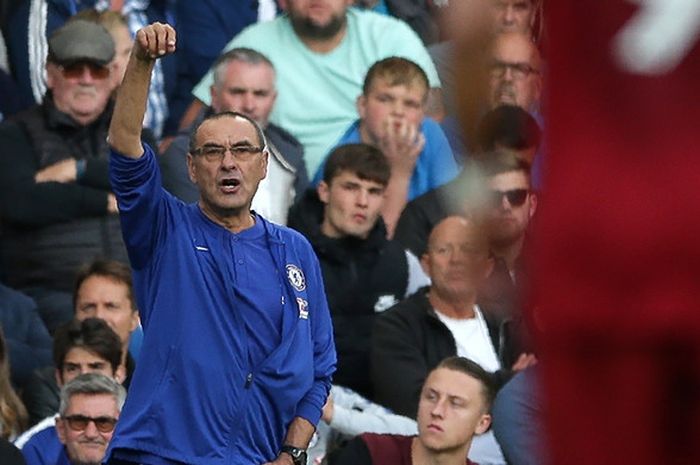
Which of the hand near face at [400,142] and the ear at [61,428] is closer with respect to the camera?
the ear at [61,428]

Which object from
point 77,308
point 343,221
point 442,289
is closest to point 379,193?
point 343,221

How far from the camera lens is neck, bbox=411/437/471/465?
26.2 ft

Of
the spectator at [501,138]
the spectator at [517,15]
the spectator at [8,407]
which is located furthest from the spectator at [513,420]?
the spectator at [517,15]

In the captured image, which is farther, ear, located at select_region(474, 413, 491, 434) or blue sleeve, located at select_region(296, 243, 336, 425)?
ear, located at select_region(474, 413, 491, 434)

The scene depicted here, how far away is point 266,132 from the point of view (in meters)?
10.2

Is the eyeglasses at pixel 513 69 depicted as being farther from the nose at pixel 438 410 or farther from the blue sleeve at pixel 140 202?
the nose at pixel 438 410

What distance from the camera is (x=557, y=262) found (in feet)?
7.31

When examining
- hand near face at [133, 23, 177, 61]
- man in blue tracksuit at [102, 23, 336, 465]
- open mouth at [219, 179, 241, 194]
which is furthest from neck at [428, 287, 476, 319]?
hand near face at [133, 23, 177, 61]

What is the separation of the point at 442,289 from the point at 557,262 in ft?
21.8

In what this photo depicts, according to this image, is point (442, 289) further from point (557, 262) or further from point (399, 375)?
point (557, 262)

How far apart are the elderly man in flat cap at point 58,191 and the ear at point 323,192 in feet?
3.39

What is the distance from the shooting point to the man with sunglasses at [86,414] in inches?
315

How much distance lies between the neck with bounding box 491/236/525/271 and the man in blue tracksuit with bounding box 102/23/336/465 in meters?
4.10

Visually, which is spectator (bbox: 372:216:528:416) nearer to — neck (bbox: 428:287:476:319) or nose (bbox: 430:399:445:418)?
neck (bbox: 428:287:476:319)
